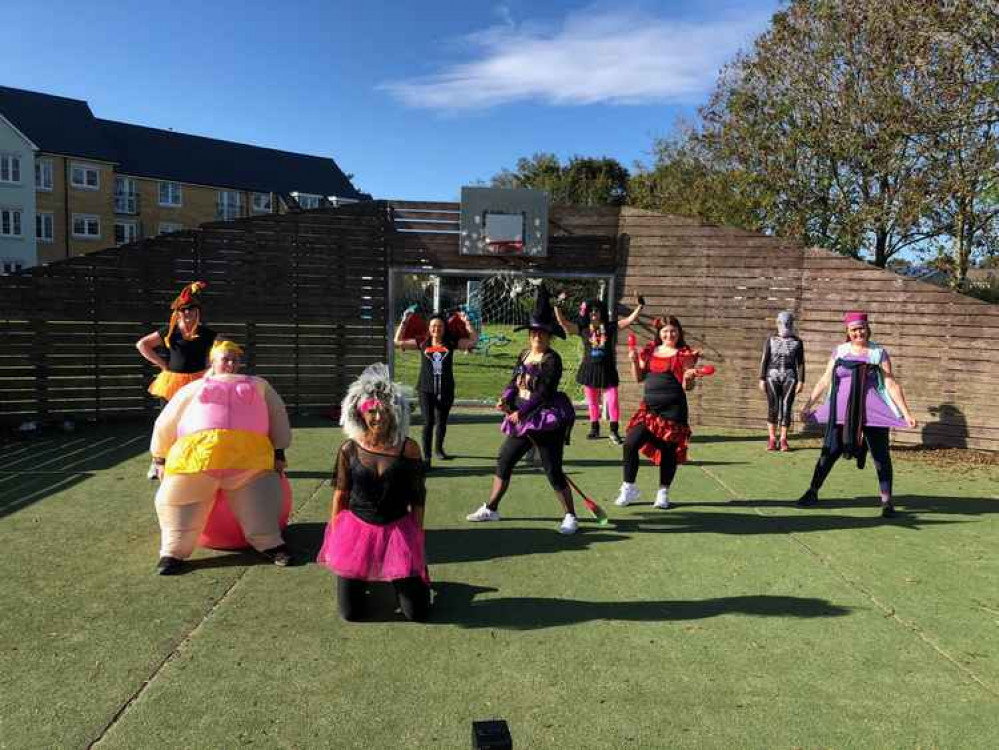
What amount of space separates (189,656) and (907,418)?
5932mm

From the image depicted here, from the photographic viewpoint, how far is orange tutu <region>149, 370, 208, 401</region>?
678 cm

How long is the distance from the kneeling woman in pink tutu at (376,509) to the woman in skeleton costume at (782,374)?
277 inches

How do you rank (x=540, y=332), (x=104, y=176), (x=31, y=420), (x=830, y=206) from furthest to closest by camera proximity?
(x=104, y=176)
(x=830, y=206)
(x=31, y=420)
(x=540, y=332)

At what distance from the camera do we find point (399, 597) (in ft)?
13.7

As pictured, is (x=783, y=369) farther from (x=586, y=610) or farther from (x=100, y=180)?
(x=100, y=180)

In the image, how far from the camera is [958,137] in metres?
12.4

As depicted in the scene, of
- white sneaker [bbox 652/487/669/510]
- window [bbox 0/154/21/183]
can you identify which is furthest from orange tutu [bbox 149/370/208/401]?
window [bbox 0/154/21/183]

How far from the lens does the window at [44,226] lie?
135ft

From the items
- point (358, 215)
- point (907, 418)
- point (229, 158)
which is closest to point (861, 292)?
point (907, 418)

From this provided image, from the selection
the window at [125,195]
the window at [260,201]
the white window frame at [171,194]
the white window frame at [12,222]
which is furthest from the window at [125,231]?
the window at [260,201]

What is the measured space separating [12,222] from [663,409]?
44.1 m

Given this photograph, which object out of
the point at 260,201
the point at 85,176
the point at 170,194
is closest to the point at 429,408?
the point at 85,176

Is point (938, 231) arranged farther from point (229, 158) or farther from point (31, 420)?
point (229, 158)

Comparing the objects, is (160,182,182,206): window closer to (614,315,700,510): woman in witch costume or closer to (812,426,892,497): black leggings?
(614,315,700,510): woman in witch costume
